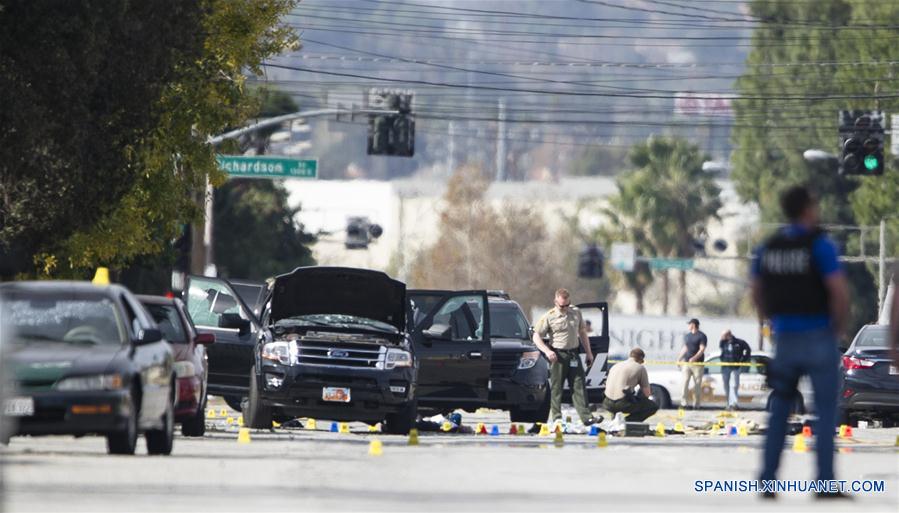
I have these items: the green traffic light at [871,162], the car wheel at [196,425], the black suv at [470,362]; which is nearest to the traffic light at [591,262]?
the green traffic light at [871,162]

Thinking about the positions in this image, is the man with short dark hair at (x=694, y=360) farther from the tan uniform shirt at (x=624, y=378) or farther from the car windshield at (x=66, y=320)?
the car windshield at (x=66, y=320)

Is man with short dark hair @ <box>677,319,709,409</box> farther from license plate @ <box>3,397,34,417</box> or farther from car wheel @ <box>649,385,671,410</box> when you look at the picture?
license plate @ <box>3,397,34,417</box>

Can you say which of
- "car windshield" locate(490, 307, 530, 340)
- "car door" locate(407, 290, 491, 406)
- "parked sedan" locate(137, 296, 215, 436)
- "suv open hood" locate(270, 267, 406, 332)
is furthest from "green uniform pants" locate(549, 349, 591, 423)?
"parked sedan" locate(137, 296, 215, 436)

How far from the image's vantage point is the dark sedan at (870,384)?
27984 millimetres

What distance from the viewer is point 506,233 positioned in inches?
4929

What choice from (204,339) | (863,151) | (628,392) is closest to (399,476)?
(204,339)

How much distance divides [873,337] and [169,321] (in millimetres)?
11907

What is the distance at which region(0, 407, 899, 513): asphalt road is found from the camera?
1264cm

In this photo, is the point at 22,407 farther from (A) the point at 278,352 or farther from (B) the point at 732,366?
(B) the point at 732,366

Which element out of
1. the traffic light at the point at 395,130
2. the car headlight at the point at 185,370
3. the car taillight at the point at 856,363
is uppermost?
the traffic light at the point at 395,130

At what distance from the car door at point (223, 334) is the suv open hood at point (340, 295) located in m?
1.47

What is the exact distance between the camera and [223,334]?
84.4 feet

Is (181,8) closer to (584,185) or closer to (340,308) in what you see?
(340,308)

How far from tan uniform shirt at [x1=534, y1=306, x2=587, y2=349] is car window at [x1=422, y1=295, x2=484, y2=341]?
1.63 meters
